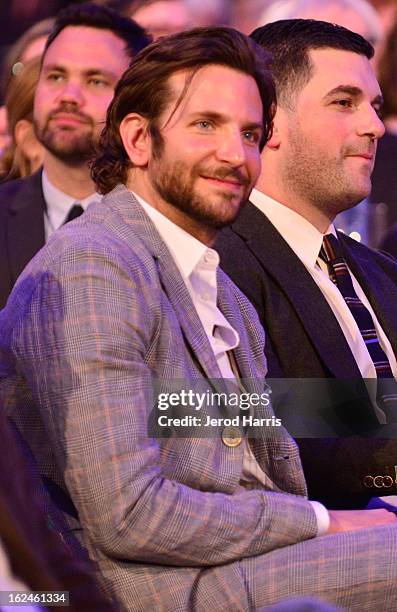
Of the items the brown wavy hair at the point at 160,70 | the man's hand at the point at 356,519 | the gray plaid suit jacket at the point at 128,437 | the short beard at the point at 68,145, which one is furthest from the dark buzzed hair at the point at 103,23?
the man's hand at the point at 356,519

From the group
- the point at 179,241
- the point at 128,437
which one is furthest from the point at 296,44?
the point at 128,437

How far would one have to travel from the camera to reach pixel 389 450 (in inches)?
110

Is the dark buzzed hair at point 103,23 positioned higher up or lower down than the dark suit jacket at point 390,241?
higher up

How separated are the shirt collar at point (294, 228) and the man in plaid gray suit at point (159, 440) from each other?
67 cm

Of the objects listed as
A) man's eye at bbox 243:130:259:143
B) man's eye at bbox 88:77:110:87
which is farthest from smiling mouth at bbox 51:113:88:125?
man's eye at bbox 243:130:259:143

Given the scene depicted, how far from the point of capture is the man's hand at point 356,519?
217cm

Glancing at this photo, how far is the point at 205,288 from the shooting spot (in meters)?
2.40

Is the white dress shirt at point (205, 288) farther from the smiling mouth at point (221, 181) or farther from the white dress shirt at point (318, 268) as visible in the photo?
the white dress shirt at point (318, 268)

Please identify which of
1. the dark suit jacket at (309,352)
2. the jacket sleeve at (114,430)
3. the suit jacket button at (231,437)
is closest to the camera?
the jacket sleeve at (114,430)

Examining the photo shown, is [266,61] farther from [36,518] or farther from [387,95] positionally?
[36,518]

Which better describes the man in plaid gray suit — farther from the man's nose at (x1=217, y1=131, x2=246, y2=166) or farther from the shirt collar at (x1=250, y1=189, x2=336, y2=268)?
the shirt collar at (x1=250, y1=189, x2=336, y2=268)

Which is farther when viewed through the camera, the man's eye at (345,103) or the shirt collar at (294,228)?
the man's eye at (345,103)

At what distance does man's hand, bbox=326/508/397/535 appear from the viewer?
2168mm

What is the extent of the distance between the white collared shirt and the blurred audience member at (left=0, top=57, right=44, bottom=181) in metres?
0.06
